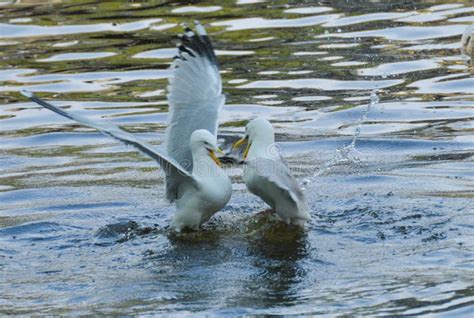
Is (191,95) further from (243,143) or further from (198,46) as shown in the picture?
(243,143)

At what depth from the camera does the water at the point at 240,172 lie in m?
7.05

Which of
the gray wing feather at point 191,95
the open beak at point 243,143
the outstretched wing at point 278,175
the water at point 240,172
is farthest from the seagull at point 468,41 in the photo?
the outstretched wing at point 278,175

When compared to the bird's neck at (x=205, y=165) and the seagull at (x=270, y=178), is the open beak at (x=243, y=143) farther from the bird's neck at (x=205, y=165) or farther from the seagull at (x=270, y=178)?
the bird's neck at (x=205, y=165)

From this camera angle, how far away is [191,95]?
905 centimetres

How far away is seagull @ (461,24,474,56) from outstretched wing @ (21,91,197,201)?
24.5 feet

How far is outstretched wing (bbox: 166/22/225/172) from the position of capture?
885 centimetres

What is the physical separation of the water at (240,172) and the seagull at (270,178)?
8.4 inches

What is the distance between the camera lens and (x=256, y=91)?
13391mm

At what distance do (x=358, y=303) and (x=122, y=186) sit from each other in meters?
3.72

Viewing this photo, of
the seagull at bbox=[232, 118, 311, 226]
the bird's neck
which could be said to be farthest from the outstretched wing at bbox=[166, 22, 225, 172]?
the seagull at bbox=[232, 118, 311, 226]

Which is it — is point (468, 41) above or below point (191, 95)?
below

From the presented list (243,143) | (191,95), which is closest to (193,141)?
(243,143)

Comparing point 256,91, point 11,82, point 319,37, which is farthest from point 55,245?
point 319,37

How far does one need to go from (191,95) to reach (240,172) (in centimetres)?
140
